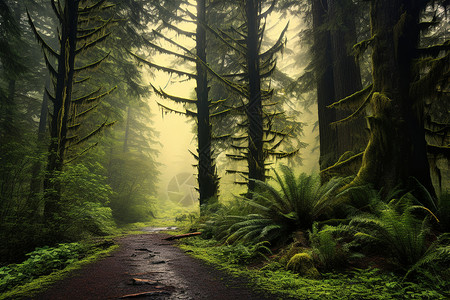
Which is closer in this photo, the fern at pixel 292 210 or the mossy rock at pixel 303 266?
the mossy rock at pixel 303 266

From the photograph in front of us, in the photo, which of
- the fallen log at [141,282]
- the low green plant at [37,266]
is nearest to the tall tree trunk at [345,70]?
the fallen log at [141,282]

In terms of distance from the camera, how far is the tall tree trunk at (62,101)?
17.4 feet

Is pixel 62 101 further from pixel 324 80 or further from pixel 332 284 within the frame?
pixel 324 80

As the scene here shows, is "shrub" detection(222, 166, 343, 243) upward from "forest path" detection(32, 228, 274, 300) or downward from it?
upward

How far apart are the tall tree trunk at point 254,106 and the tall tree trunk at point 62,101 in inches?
211

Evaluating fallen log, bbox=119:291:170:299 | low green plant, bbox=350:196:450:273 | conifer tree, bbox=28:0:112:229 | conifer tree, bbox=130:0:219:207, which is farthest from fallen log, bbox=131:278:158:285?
conifer tree, bbox=130:0:219:207

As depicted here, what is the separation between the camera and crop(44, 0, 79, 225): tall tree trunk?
530cm

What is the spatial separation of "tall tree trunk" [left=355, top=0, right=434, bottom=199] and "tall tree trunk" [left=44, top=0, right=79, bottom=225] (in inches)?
268

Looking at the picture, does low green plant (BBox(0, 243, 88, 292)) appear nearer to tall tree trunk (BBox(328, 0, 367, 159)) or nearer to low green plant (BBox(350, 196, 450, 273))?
low green plant (BBox(350, 196, 450, 273))

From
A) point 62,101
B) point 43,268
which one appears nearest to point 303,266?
point 43,268

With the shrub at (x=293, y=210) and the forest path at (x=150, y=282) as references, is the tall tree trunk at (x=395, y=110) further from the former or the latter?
the forest path at (x=150, y=282)

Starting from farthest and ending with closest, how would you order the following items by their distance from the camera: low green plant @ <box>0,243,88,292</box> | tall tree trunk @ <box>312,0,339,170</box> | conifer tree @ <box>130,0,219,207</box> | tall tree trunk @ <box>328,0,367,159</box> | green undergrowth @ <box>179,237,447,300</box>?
conifer tree @ <box>130,0,219,207</box> → tall tree trunk @ <box>312,0,339,170</box> → tall tree trunk @ <box>328,0,367,159</box> → low green plant @ <box>0,243,88,292</box> → green undergrowth @ <box>179,237,447,300</box>

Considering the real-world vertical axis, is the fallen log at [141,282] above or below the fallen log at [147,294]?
below

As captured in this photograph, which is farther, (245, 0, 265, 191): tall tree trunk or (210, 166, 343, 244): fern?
(245, 0, 265, 191): tall tree trunk
